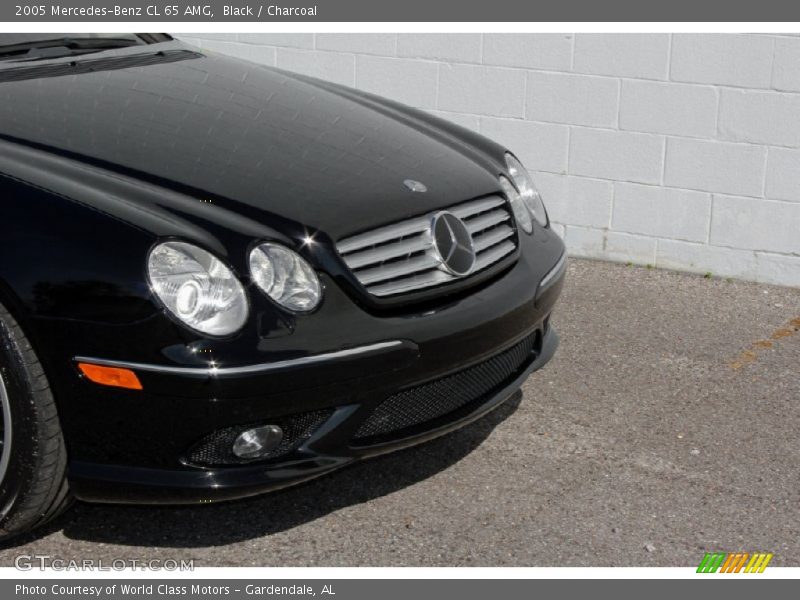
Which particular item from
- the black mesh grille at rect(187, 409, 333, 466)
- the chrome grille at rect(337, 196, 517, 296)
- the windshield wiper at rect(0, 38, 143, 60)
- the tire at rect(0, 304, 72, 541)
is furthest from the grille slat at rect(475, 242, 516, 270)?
the windshield wiper at rect(0, 38, 143, 60)

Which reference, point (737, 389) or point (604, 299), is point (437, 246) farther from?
point (604, 299)

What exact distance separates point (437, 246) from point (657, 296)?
2390mm

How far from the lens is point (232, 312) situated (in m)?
3.17

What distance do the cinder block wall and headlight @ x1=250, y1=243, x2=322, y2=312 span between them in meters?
3.14

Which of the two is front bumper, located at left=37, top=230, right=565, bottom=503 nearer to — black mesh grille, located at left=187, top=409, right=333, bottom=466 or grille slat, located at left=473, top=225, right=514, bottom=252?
black mesh grille, located at left=187, top=409, right=333, bottom=466

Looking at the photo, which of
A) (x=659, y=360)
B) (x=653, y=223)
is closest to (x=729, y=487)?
(x=659, y=360)

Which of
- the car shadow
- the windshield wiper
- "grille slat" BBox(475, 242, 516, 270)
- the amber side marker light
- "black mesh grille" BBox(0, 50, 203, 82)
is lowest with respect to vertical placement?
the car shadow

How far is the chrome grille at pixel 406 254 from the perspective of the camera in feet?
11.2

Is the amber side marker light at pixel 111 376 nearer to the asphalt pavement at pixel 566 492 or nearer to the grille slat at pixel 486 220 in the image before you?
the asphalt pavement at pixel 566 492

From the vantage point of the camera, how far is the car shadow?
359 cm

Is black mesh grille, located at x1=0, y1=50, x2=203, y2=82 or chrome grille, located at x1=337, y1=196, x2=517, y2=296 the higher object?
black mesh grille, located at x1=0, y1=50, x2=203, y2=82

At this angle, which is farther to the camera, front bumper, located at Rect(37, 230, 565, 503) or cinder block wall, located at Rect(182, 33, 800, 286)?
cinder block wall, located at Rect(182, 33, 800, 286)

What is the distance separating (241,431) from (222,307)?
339mm

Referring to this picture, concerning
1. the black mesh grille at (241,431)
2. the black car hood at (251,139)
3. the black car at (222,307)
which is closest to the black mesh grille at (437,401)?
the black car at (222,307)
